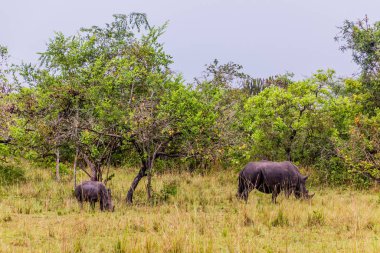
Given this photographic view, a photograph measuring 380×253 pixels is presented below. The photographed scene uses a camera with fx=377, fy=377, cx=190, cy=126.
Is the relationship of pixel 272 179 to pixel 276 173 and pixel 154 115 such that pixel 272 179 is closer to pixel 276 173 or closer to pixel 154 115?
pixel 276 173

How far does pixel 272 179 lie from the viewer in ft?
46.9

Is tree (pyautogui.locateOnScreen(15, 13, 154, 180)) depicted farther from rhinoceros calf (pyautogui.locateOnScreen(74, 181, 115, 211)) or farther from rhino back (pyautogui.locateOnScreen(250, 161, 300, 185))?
rhino back (pyautogui.locateOnScreen(250, 161, 300, 185))

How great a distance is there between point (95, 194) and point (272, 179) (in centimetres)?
652

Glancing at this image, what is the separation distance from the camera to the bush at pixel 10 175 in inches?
671

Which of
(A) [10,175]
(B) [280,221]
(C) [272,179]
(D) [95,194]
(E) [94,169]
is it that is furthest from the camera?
(A) [10,175]

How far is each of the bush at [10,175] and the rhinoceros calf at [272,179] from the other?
10383 millimetres

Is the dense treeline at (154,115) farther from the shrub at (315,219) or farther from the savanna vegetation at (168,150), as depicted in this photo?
the shrub at (315,219)

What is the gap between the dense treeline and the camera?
42.1ft

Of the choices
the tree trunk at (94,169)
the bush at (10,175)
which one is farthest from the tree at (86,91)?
the bush at (10,175)

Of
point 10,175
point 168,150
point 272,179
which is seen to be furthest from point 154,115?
point 10,175

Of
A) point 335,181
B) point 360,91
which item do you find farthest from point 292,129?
point 360,91

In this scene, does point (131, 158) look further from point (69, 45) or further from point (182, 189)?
point (69, 45)

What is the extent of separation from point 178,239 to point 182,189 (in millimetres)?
9813

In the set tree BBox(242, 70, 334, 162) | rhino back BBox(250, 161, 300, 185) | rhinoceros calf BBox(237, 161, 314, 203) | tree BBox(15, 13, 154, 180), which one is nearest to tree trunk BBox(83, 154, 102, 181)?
tree BBox(15, 13, 154, 180)
